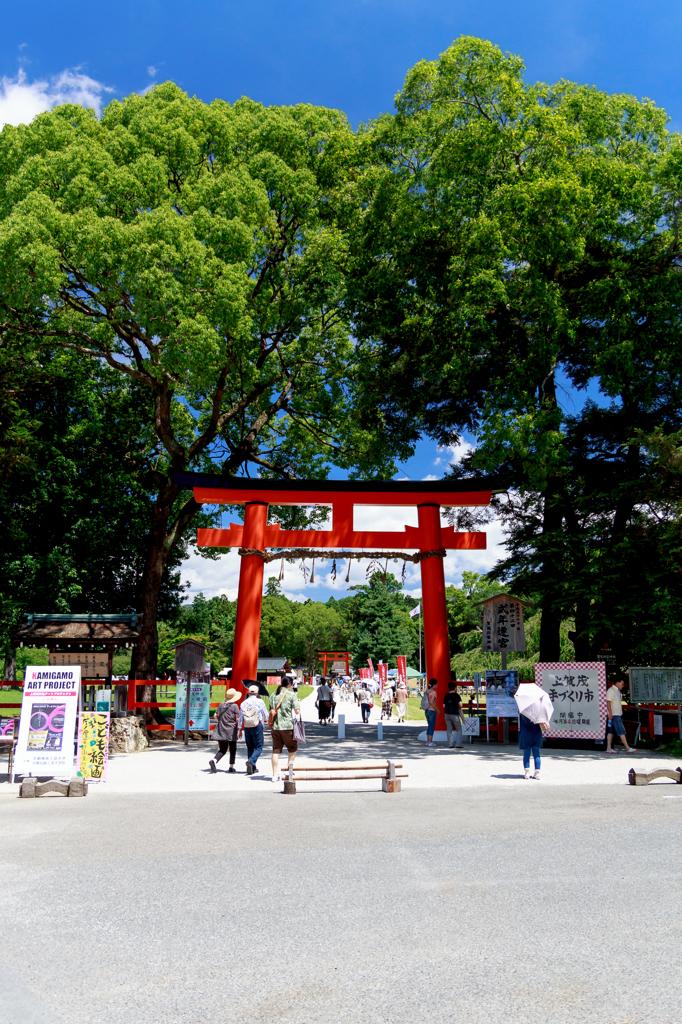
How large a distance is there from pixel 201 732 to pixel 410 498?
8800mm

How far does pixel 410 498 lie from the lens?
19516mm

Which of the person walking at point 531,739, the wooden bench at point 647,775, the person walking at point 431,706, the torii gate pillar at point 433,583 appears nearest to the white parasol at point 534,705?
the person walking at point 531,739

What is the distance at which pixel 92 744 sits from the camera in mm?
11805

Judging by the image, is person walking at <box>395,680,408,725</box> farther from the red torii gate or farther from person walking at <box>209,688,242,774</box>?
person walking at <box>209,688,242,774</box>

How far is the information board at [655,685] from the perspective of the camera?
16.0 metres

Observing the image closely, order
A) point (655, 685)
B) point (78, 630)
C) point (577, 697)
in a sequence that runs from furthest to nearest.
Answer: point (78, 630) < point (655, 685) < point (577, 697)

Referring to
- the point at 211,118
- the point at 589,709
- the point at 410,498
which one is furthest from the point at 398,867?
the point at 211,118

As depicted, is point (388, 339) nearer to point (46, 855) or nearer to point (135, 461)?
point (135, 461)

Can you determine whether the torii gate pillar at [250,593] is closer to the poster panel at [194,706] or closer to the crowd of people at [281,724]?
the poster panel at [194,706]

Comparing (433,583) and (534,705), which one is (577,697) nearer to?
(433,583)

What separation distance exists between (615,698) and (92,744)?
10.4 meters

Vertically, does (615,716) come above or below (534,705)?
below

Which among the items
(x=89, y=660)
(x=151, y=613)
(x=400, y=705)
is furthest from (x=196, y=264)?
(x=400, y=705)

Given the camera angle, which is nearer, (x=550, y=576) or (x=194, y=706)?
(x=550, y=576)
